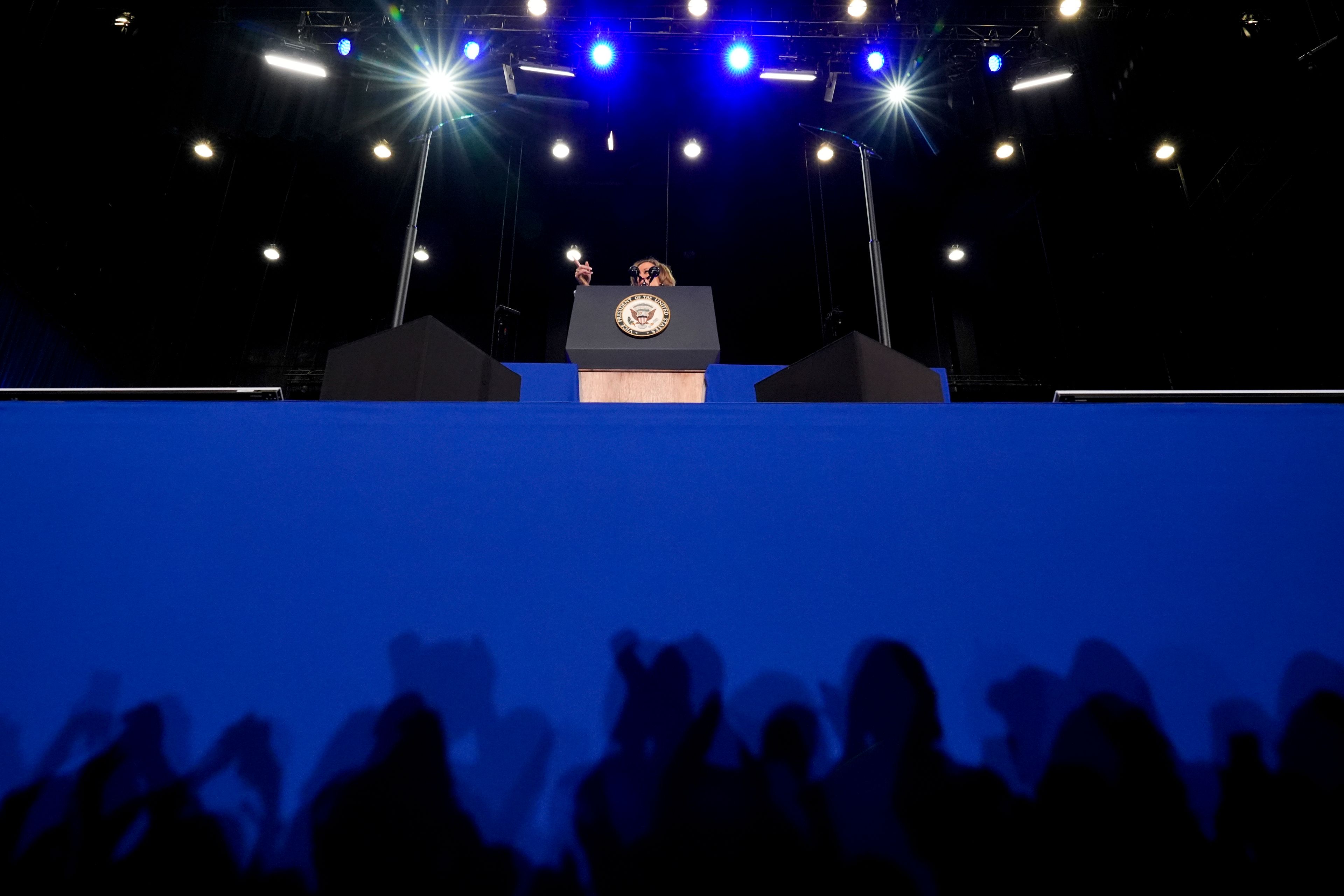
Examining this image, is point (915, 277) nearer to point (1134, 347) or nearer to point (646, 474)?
point (1134, 347)

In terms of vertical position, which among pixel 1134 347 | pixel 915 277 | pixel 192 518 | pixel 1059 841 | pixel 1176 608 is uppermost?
pixel 915 277

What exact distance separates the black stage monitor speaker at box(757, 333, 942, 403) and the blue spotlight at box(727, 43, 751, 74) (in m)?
4.10

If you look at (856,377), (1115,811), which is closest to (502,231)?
(856,377)

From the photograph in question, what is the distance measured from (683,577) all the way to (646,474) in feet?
0.72

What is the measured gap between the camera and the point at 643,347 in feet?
5.98

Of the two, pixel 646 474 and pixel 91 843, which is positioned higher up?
pixel 646 474

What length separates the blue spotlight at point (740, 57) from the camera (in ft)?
15.4

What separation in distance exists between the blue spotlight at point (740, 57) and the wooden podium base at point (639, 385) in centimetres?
409

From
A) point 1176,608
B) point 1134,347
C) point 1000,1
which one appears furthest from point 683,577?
point 1134,347

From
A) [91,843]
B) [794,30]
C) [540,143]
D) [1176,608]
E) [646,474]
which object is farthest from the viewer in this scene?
[540,143]

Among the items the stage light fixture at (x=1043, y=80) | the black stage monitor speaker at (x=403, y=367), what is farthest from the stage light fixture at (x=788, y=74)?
the black stage monitor speaker at (x=403, y=367)

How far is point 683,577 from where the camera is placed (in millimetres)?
1088

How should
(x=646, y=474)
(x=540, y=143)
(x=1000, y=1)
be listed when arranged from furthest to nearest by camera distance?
(x=540, y=143)
(x=1000, y=1)
(x=646, y=474)

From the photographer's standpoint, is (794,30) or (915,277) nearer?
(794,30)
